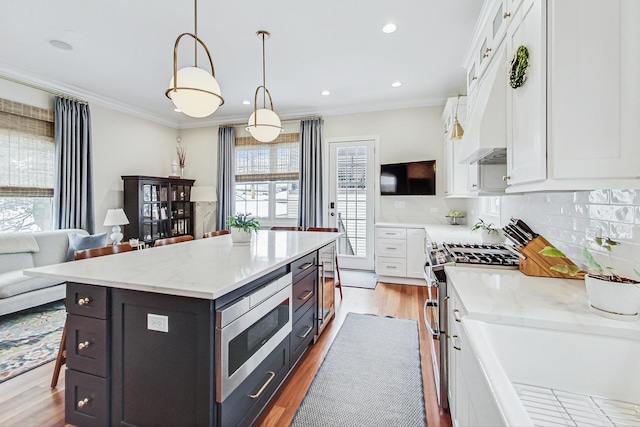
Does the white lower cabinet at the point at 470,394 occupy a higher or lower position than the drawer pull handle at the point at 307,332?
higher

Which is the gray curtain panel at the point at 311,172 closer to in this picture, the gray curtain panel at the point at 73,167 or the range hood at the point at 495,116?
the gray curtain panel at the point at 73,167

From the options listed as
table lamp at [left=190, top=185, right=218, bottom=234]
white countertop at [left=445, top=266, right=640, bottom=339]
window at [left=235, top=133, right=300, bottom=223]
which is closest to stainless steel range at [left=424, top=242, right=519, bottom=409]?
→ white countertop at [left=445, top=266, right=640, bottom=339]

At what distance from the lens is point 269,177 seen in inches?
224

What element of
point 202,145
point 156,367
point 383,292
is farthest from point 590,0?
point 202,145

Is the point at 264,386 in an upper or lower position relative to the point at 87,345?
lower

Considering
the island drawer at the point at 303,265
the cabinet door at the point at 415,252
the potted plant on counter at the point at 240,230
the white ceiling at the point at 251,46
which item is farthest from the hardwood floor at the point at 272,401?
the white ceiling at the point at 251,46

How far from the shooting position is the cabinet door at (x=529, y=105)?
121 cm

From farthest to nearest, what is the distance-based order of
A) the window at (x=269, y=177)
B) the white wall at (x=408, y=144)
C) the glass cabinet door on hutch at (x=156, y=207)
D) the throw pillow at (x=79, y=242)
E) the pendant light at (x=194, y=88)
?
the window at (x=269, y=177), the glass cabinet door on hutch at (x=156, y=207), the white wall at (x=408, y=144), the throw pillow at (x=79, y=242), the pendant light at (x=194, y=88)

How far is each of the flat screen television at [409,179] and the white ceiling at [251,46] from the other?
3.47ft

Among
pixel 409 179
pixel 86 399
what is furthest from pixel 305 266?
Answer: pixel 409 179

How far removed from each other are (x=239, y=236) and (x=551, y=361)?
7.28ft

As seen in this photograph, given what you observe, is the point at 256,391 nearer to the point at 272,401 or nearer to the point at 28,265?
the point at 272,401

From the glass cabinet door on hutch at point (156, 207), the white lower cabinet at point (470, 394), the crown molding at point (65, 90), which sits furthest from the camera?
the glass cabinet door on hutch at point (156, 207)

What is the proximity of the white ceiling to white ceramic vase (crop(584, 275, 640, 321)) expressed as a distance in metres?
2.52
